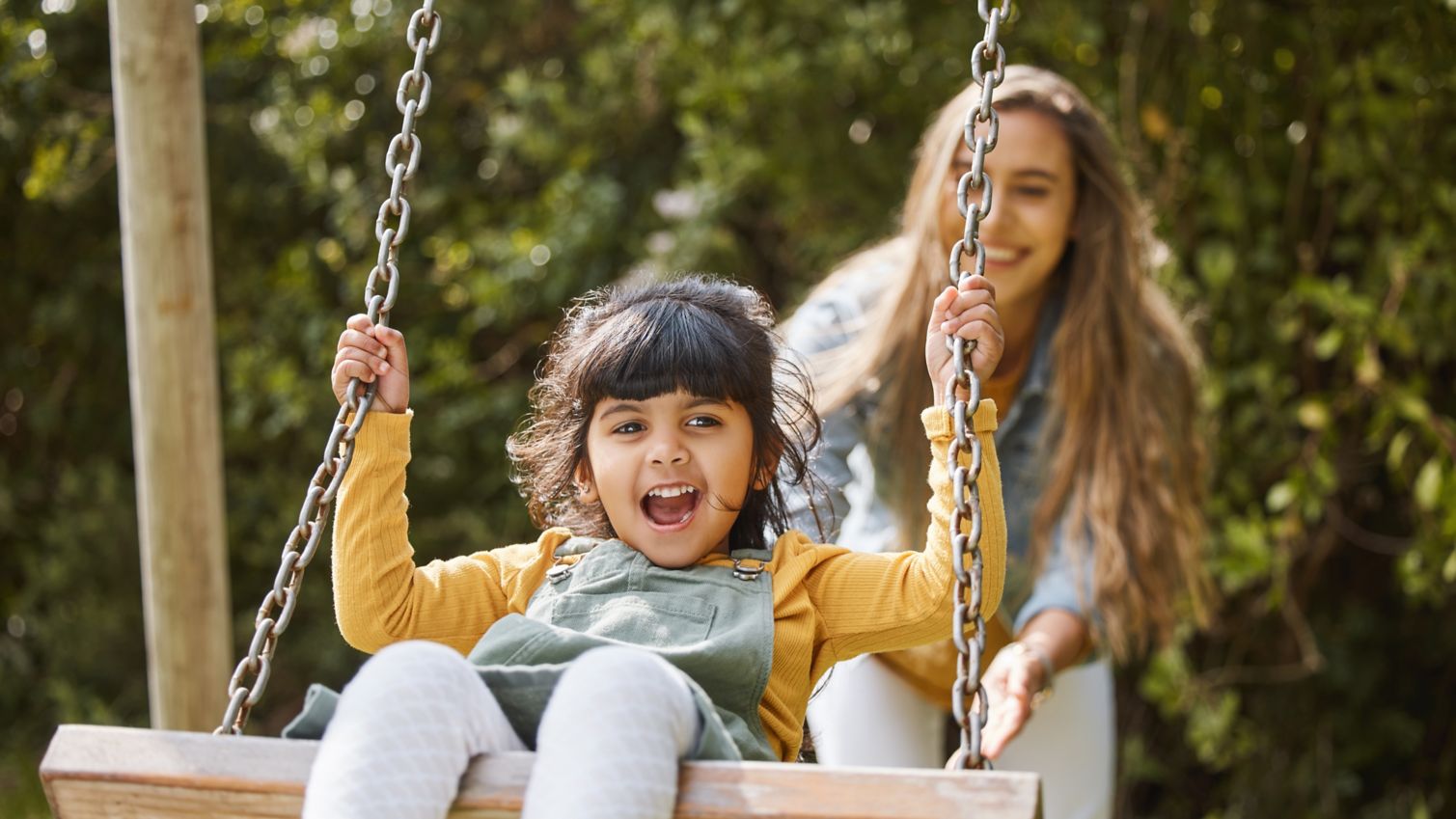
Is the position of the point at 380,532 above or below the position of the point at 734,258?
below

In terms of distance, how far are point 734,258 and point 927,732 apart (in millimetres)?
1867

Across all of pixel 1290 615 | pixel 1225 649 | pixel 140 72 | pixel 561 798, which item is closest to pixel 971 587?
pixel 561 798

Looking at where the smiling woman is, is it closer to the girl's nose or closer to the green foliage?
the girl's nose

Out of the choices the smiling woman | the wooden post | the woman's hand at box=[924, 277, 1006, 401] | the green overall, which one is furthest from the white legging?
the wooden post

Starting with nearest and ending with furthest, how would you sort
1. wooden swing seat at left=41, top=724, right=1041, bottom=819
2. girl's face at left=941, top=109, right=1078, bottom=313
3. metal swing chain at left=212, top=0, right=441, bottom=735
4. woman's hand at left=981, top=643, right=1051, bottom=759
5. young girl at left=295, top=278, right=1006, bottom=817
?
wooden swing seat at left=41, top=724, right=1041, bottom=819 < metal swing chain at left=212, top=0, right=441, bottom=735 < young girl at left=295, top=278, right=1006, bottom=817 < woman's hand at left=981, top=643, right=1051, bottom=759 < girl's face at left=941, top=109, right=1078, bottom=313

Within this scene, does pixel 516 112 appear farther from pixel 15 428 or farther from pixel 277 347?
pixel 15 428

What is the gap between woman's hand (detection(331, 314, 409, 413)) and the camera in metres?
1.89

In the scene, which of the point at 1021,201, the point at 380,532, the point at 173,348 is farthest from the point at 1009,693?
the point at 173,348

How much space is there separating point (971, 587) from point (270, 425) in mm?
3449

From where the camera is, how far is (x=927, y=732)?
2893mm

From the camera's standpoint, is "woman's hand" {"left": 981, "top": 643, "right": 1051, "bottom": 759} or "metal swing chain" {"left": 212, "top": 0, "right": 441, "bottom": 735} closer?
"metal swing chain" {"left": 212, "top": 0, "right": 441, "bottom": 735}

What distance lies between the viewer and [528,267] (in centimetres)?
449

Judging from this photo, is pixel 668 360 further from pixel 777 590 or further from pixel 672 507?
pixel 777 590

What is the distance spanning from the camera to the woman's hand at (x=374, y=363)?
1.89 m
